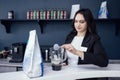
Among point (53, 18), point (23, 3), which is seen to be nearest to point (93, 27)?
point (53, 18)

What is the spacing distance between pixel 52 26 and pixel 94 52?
6.51 ft

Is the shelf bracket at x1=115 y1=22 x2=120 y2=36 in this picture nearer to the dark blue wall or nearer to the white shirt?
the dark blue wall

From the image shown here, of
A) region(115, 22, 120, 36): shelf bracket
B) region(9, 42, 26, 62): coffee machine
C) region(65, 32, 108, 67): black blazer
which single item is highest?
region(115, 22, 120, 36): shelf bracket

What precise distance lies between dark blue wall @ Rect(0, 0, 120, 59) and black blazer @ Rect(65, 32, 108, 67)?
1.64 metres

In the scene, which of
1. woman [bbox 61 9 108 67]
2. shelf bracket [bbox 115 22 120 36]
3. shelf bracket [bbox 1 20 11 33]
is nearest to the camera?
woman [bbox 61 9 108 67]

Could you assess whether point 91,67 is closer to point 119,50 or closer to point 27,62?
point 27,62

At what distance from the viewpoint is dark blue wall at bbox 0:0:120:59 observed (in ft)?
11.5

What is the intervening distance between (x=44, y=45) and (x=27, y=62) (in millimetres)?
2159

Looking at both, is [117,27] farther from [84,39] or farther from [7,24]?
[7,24]

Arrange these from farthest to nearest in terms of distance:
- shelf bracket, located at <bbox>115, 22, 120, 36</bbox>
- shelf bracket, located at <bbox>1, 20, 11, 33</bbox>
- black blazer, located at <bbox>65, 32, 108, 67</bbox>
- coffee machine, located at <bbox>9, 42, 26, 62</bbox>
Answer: shelf bracket, located at <bbox>1, 20, 11, 33</bbox>
shelf bracket, located at <bbox>115, 22, 120, 36</bbox>
coffee machine, located at <bbox>9, 42, 26, 62</bbox>
black blazer, located at <bbox>65, 32, 108, 67</bbox>

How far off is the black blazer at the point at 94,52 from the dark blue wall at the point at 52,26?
1.64 m

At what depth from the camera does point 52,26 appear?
3664mm

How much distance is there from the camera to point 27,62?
56.6 inches

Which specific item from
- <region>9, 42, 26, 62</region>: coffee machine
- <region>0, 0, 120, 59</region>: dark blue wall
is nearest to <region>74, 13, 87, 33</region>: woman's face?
<region>9, 42, 26, 62</region>: coffee machine
